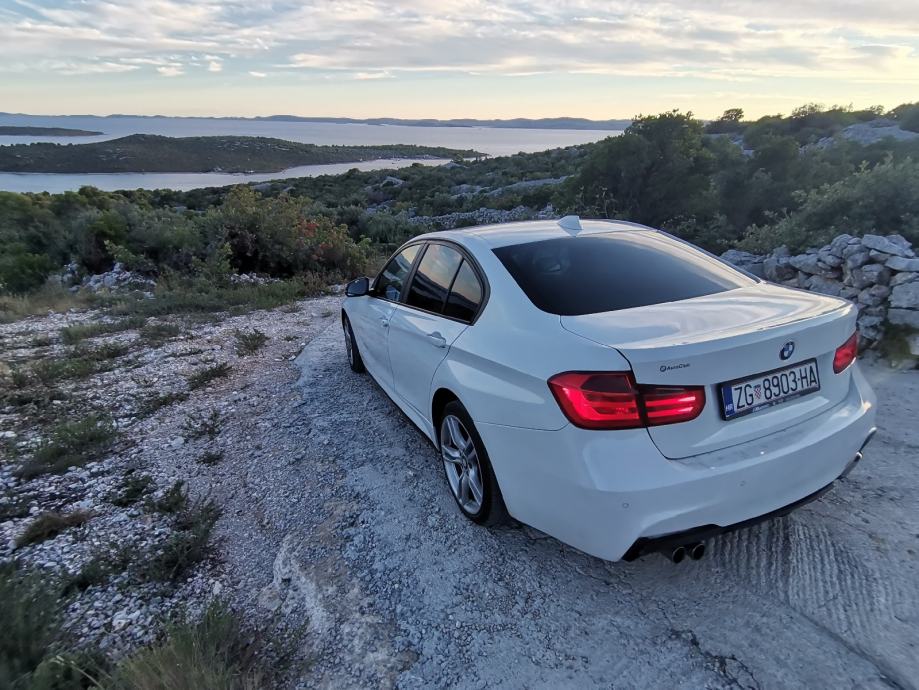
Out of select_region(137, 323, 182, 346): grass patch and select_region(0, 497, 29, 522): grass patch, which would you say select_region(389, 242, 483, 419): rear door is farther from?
select_region(137, 323, 182, 346): grass patch

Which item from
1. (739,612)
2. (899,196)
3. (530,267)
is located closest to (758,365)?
(739,612)

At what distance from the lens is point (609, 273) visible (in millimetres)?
2994

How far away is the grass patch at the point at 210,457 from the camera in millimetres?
4062

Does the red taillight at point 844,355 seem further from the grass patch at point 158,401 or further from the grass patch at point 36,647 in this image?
the grass patch at point 158,401

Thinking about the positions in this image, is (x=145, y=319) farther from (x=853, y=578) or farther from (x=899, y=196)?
(x=899, y=196)

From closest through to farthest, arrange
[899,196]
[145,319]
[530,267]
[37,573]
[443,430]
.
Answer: [37,573], [530,267], [443,430], [899,196], [145,319]

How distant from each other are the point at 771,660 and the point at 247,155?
55.9m

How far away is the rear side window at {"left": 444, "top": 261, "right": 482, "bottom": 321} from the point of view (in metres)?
3.06

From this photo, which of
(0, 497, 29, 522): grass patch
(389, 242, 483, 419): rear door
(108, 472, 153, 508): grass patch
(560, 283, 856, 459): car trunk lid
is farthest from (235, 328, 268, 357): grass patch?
(560, 283, 856, 459): car trunk lid

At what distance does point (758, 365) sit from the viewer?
7.33 ft

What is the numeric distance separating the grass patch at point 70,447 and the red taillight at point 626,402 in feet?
12.5

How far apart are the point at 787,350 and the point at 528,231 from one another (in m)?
1.70

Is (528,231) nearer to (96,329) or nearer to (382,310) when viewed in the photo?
(382,310)

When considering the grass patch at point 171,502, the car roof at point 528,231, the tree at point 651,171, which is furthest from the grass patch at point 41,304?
the tree at point 651,171
